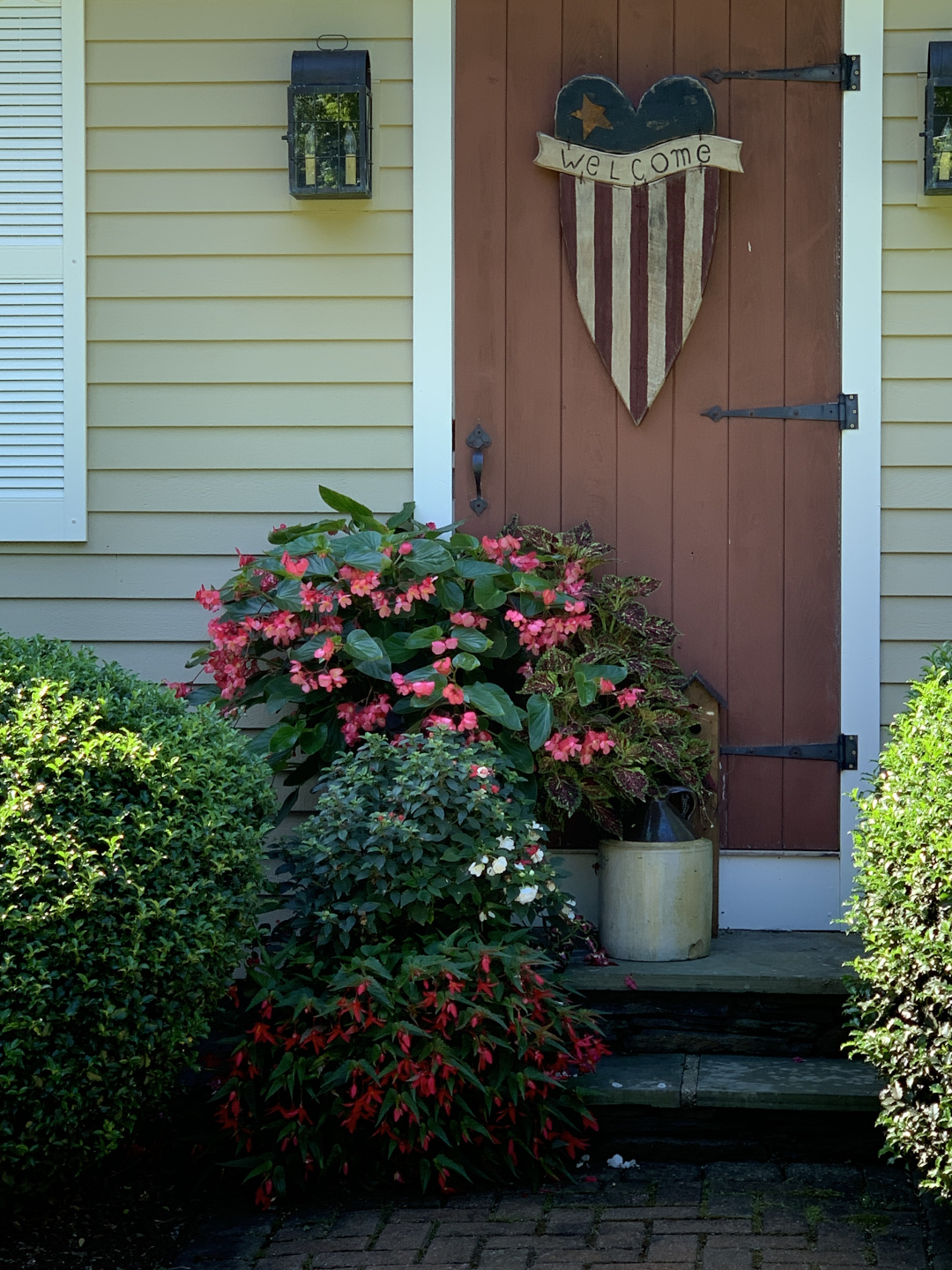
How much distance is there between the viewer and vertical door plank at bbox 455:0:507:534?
12.0 feet

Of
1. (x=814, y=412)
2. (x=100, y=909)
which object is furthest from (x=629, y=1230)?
(x=814, y=412)

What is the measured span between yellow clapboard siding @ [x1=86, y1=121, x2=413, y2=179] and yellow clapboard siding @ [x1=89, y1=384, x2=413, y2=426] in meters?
0.61

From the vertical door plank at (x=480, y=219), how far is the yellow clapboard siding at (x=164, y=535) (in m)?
0.59

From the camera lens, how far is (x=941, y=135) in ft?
11.3

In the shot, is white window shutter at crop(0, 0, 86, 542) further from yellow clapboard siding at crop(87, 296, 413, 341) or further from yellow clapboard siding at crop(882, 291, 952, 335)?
yellow clapboard siding at crop(882, 291, 952, 335)

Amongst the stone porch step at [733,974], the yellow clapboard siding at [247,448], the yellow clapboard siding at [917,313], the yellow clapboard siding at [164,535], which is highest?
the yellow clapboard siding at [917,313]

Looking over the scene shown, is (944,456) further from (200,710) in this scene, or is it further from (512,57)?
(200,710)

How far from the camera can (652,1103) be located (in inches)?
114

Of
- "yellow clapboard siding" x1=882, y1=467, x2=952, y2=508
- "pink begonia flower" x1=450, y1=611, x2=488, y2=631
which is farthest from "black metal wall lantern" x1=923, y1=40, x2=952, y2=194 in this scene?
"pink begonia flower" x1=450, y1=611, x2=488, y2=631

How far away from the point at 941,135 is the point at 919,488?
36.2 inches

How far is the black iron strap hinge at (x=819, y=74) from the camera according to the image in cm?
357

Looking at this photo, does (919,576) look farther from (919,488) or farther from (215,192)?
(215,192)

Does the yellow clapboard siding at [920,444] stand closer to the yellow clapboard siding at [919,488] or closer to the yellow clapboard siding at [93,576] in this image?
the yellow clapboard siding at [919,488]

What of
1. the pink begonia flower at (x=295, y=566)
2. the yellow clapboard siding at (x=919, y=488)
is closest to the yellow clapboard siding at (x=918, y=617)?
the yellow clapboard siding at (x=919, y=488)
